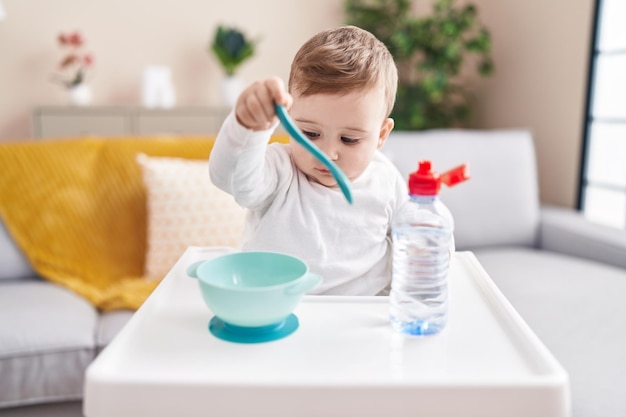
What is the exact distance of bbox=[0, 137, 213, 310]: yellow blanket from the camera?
1.85 meters

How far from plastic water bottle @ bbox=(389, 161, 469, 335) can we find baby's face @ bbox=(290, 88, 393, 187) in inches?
6.6

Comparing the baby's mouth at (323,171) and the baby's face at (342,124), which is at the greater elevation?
the baby's face at (342,124)

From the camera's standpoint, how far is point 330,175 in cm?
99

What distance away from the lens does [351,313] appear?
799 millimetres

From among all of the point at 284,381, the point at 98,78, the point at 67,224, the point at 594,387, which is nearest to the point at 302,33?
the point at 98,78

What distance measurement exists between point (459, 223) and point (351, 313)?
1.48m

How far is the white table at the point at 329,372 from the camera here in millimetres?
588

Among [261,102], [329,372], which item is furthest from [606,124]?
[329,372]

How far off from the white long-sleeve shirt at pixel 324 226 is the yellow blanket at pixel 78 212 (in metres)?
0.91

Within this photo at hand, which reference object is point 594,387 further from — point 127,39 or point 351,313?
point 127,39

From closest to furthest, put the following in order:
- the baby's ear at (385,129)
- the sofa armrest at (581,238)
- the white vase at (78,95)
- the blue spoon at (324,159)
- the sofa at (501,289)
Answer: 1. the blue spoon at (324,159)
2. the baby's ear at (385,129)
3. the sofa at (501,289)
4. the sofa armrest at (581,238)
5. the white vase at (78,95)

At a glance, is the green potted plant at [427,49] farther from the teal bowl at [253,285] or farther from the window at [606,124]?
the teal bowl at [253,285]

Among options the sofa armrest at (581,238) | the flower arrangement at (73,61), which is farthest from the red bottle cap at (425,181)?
the flower arrangement at (73,61)

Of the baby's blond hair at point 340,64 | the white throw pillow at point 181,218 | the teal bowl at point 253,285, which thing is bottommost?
the white throw pillow at point 181,218
